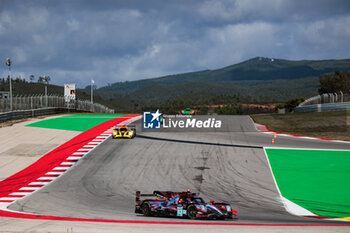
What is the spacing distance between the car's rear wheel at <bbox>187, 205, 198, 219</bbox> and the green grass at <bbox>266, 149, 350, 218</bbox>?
17.1ft

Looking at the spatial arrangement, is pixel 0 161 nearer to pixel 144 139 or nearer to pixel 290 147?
pixel 144 139

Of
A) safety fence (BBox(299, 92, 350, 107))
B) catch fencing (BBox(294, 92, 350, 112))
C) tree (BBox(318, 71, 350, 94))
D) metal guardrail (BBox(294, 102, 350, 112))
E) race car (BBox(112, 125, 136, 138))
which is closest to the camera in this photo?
race car (BBox(112, 125, 136, 138))

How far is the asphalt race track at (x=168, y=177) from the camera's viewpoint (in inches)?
629

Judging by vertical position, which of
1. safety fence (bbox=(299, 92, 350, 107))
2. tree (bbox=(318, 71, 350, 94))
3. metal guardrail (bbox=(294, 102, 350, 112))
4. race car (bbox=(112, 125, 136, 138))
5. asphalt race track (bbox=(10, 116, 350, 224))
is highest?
tree (bbox=(318, 71, 350, 94))

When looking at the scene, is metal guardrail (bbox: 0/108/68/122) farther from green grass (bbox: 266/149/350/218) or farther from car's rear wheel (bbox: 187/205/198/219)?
car's rear wheel (bbox: 187/205/198/219)

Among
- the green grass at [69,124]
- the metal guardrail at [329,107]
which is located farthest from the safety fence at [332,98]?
the green grass at [69,124]

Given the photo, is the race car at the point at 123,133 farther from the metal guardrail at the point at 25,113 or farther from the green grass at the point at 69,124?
the metal guardrail at the point at 25,113

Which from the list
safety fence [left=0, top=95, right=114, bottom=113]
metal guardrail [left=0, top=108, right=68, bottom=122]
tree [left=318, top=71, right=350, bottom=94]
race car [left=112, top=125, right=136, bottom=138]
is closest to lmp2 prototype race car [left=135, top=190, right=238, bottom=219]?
race car [left=112, top=125, right=136, bottom=138]

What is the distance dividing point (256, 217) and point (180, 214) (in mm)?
2789

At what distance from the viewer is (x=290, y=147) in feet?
92.6

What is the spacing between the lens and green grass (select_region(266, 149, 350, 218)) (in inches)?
664

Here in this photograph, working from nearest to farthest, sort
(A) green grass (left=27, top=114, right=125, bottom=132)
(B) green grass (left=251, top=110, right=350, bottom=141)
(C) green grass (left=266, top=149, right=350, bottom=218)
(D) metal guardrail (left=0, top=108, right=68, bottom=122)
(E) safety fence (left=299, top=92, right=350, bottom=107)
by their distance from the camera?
1. (C) green grass (left=266, top=149, right=350, bottom=218)
2. (B) green grass (left=251, top=110, right=350, bottom=141)
3. (A) green grass (left=27, top=114, right=125, bottom=132)
4. (D) metal guardrail (left=0, top=108, right=68, bottom=122)
5. (E) safety fence (left=299, top=92, right=350, bottom=107)

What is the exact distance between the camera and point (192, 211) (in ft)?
45.8

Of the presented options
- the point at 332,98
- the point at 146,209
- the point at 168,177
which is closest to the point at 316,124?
the point at 332,98
